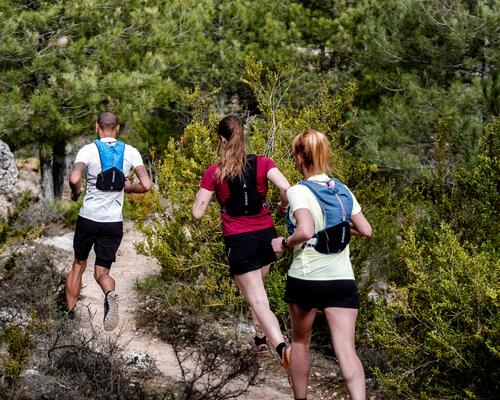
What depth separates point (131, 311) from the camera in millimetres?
7535

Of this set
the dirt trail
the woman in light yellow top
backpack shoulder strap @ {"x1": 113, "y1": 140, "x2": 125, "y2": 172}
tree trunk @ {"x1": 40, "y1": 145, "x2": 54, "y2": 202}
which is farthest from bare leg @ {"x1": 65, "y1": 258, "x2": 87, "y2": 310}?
tree trunk @ {"x1": 40, "y1": 145, "x2": 54, "y2": 202}

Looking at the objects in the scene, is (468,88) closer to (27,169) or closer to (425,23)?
(425,23)

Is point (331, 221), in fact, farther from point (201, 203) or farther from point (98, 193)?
point (98, 193)

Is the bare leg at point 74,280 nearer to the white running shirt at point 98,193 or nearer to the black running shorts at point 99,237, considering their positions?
the black running shorts at point 99,237

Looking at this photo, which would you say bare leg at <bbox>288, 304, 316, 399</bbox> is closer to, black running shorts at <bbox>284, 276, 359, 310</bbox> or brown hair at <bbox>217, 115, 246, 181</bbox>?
black running shorts at <bbox>284, 276, 359, 310</bbox>

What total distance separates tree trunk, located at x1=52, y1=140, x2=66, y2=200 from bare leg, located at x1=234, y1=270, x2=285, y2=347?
989 cm

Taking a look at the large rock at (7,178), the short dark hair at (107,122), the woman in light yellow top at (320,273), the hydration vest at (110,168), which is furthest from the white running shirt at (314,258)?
the large rock at (7,178)

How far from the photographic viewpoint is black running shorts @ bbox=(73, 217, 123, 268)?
5547mm

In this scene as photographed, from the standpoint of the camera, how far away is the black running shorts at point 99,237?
5547 millimetres

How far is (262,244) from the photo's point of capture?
476 cm

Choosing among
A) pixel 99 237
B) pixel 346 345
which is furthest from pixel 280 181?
pixel 99 237

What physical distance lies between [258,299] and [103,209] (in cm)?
145

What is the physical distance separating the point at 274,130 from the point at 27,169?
1224 centimetres

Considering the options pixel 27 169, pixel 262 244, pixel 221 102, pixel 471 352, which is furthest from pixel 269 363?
pixel 27 169
